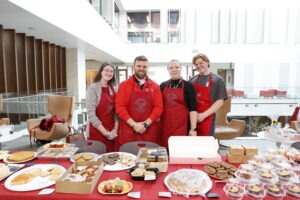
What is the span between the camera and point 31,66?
586cm

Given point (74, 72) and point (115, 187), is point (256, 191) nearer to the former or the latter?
point (115, 187)

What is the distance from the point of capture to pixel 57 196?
4.20 feet

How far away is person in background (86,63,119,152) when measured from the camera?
8.20 ft

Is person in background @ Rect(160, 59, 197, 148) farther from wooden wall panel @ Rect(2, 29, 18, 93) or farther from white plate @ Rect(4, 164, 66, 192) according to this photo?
wooden wall panel @ Rect(2, 29, 18, 93)

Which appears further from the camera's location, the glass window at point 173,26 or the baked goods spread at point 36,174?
the glass window at point 173,26

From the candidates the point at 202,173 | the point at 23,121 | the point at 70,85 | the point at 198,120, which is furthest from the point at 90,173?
the point at 70,85

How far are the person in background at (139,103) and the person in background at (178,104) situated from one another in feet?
0.37

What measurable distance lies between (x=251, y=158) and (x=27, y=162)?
5.70ft

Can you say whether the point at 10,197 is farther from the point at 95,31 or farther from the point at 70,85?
the point at 70,85

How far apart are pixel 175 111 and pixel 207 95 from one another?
439mm

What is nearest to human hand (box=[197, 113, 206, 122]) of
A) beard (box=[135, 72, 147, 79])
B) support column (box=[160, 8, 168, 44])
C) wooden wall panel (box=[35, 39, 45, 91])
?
beard (box=[135, 72, 147, 79])

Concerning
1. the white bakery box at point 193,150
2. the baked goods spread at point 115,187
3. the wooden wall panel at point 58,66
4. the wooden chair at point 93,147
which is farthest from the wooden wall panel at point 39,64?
the baked goods spread at point 115,187

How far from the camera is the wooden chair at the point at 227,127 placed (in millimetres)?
4141

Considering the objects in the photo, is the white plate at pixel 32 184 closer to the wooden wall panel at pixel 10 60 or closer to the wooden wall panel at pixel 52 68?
the wooden wall panel at pixel 10 60
